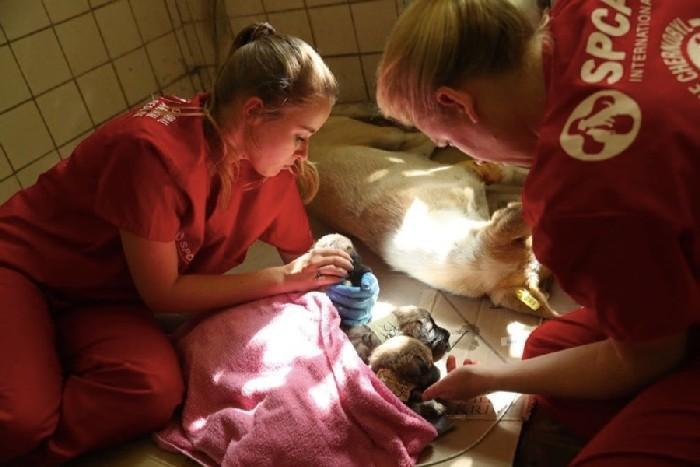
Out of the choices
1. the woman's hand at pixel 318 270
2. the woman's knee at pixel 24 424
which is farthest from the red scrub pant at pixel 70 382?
the woman's hand at pixel 318 270

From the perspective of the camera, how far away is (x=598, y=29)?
0.66m

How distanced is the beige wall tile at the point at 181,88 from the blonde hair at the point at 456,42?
1.45m

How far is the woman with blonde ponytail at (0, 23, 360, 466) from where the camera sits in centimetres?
99

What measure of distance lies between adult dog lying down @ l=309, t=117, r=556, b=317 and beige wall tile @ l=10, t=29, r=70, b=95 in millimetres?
702

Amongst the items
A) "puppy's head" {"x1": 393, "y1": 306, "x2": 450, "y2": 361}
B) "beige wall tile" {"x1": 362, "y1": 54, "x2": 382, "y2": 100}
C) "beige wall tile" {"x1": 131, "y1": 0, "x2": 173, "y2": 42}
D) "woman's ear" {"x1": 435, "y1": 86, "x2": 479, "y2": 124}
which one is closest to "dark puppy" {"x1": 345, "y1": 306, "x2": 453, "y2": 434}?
"puppy's head" {"x1": 393, "y1": 306, "x2": 450, "y2": 361}

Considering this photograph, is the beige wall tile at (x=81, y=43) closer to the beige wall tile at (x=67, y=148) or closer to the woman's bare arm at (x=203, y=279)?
the beige wall tile at (x=67, y=148)

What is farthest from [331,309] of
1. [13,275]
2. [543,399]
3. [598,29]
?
[598,29]

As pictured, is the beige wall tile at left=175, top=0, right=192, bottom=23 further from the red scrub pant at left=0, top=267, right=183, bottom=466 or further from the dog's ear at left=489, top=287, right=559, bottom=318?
the dog's ear at left=489, top=287, right=559, bottom=318

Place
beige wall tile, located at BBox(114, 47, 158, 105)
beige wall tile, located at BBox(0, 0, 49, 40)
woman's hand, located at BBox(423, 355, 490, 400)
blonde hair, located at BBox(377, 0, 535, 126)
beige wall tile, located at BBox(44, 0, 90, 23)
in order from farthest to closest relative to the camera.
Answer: beige wall tile, located at BBox(114, 47, 158, 105)
beige wall tile, located at BBox(44, 0, 90, 23)
beige wall tile, located at BBox(0, 0, 49, 40)
woman's hand, located at BBox(423, 355, 490, 400)
blonde hair, located at BBox(377, 0, 535, 126)

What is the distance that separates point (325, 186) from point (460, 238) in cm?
42

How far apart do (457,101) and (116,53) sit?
4.67 ft

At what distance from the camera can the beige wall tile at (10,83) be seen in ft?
5.10

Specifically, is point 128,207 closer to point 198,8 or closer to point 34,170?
point 34,170

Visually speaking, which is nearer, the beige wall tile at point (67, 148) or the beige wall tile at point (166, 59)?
the beige wall tile at point (67, 148)
